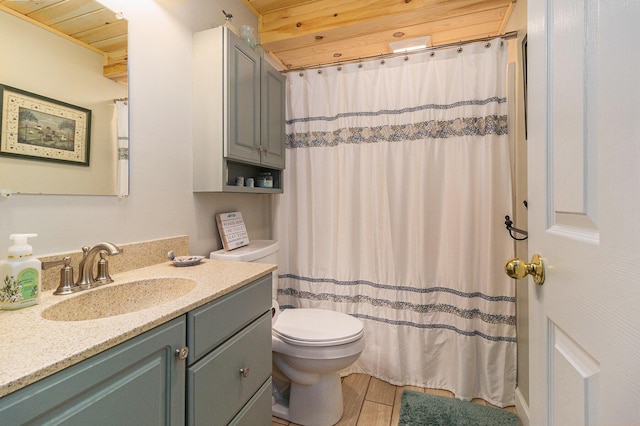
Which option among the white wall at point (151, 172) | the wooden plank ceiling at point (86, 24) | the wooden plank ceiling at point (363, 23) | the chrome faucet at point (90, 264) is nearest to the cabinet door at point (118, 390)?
the chrome faucet at point (90, 264)

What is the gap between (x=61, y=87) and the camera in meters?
0.90

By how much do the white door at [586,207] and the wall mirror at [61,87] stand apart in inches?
53.5

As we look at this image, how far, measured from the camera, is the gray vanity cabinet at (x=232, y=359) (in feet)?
2.54

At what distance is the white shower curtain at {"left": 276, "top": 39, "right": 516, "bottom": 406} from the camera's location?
5.18ft

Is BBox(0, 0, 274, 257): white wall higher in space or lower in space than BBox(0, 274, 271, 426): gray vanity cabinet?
higher

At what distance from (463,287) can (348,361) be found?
82 cm

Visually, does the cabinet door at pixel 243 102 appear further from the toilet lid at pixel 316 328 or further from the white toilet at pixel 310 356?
the toilet lid at pixel 316 328

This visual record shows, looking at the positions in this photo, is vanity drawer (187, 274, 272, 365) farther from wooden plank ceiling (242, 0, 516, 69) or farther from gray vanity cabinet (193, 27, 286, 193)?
wooden plank ceiling (242, 0, 516, 69)

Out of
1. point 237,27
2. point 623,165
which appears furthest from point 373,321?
point 237,27

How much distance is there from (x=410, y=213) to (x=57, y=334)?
5.36 feet

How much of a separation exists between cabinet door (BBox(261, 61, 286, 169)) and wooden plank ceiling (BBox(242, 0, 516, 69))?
327 mm

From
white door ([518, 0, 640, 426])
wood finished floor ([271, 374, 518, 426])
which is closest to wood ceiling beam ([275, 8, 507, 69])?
white door ([518, 0, 640, 426])

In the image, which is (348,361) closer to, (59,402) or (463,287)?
(463,287)

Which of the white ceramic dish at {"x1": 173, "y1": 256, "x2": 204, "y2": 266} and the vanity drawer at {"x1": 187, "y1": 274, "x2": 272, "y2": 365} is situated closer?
Result: the vanity drawer at {"x1": 187, "y1": 274, "x2": 272, "y2": 365}
